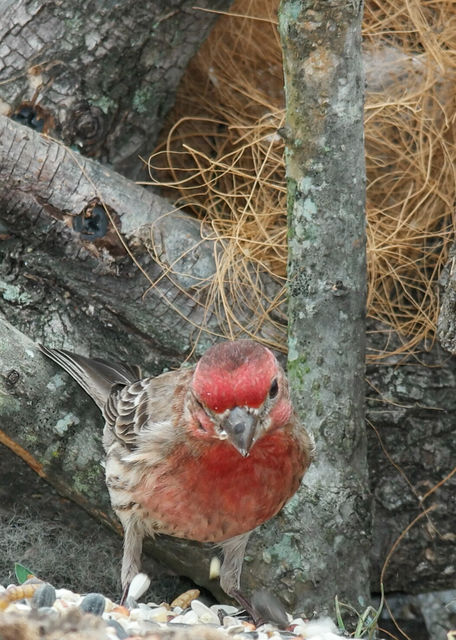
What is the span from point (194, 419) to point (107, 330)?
5.03 ft

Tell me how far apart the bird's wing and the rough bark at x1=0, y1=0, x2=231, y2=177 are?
5.57 feet

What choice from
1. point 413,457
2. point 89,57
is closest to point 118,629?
point 413,457

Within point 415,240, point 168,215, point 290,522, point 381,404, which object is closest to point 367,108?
point 415,240

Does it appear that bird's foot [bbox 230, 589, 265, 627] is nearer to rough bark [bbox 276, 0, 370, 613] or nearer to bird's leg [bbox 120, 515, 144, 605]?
rough bark [bbox 276, 0, 370, 613]

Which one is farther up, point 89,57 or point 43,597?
point 89,57

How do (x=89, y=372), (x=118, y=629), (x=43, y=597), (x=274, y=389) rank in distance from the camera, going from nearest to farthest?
(x=118, y=629) < (x=43, y=597) < (x=274, y=389) < (x=89, y=372)

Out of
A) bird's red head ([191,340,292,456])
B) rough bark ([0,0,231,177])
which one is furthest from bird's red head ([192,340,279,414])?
rough bark ([0,0,231,177])

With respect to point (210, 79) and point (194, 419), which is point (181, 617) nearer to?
point (194, 419)

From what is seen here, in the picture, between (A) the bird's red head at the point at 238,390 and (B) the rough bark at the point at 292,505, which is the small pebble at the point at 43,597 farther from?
(B) the rough bark at the point at 292,505

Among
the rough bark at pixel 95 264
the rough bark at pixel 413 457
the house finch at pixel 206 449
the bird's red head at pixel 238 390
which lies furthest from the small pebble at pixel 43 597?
the rough bark at pixel 413 457

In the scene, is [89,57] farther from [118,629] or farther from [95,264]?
[118,629]

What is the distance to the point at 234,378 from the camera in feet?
12.9

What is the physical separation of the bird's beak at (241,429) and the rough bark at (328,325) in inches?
44.9

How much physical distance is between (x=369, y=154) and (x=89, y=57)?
1817 mm
